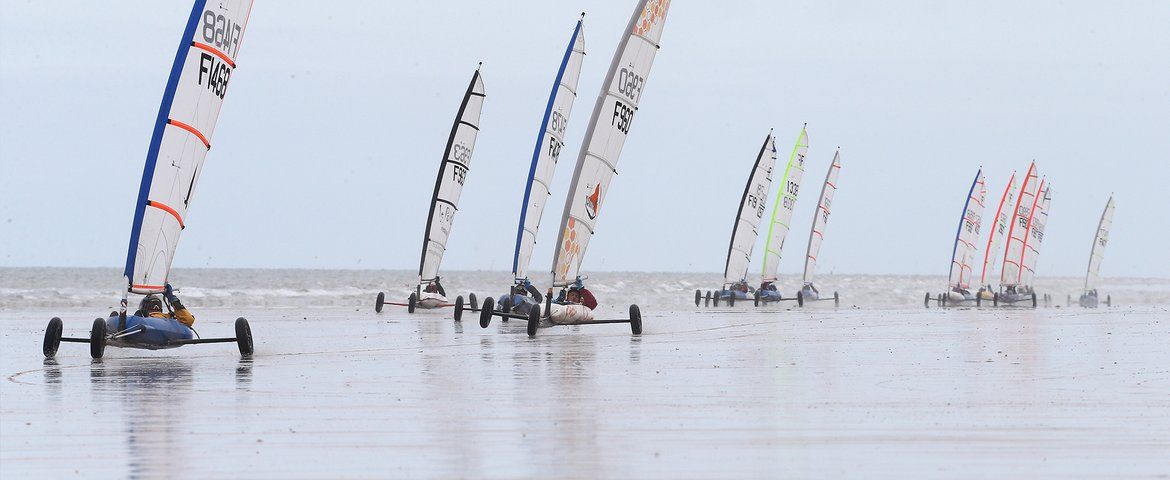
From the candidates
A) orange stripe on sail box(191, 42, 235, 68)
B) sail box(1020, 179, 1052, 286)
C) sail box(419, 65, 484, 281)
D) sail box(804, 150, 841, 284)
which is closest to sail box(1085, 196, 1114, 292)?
sail box(1020, 179, 1052, 286)

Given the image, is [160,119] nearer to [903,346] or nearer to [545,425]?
[545,425]

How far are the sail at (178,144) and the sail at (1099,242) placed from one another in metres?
62.5

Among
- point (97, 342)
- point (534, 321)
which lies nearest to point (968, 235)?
point (534, 321)

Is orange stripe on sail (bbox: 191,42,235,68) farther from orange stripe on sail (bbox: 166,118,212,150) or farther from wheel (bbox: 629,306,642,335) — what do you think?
wheel (bbox: 629,306,642,335)

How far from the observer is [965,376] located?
1354 centimetres

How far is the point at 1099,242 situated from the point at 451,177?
158 ft

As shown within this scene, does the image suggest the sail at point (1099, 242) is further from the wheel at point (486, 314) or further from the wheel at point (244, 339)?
the wheel at point (244, 339)

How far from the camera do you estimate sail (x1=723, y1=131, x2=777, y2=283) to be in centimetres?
5047

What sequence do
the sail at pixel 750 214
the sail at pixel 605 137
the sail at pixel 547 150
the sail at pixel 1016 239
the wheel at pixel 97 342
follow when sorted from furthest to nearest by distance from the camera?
the sail at pixel 1016 239, the sail at pixel 750 214, the sail at pixel 547 150, the sail at pixel 605 137, the wheel at pixel 97 342

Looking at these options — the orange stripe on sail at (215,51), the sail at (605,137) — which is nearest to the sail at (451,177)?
the sail at (605,137)

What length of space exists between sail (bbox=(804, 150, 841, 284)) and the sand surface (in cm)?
3726

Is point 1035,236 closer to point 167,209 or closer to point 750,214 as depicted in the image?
point 750,214

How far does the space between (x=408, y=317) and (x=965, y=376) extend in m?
20.7

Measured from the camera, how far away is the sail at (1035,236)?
63156 mm
